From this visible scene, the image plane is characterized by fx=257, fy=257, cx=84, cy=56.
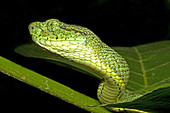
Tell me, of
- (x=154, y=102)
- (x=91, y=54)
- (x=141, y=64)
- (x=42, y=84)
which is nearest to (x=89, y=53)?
(x=91, y=54)

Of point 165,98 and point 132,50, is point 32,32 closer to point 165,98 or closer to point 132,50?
point 165,98

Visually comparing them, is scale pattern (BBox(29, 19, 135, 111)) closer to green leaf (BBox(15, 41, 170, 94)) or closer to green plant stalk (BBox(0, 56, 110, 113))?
green leaf (BBox(15, 41, 170, 94))

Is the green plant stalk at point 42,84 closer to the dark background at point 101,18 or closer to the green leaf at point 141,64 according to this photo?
the green leaf at point 141,64

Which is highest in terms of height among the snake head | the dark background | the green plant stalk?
the snake head

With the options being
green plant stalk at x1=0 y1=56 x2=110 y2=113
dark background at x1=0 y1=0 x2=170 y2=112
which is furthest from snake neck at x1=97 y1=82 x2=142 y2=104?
dark background at x1=0 y1=0 x2=170 y2=112

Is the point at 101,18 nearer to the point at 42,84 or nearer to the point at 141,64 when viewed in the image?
the point at 141,64

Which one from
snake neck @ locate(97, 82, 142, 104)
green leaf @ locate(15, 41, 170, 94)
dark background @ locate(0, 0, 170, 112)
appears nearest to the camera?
snake neck @ locate(97, 82, 142, 104)

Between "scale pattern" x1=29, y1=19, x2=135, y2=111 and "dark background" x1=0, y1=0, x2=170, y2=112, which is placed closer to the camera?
"scale pattern" x1=29, y1=19, x2=135, y2=111
